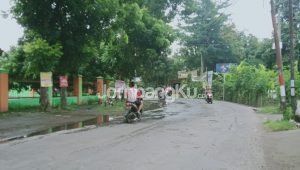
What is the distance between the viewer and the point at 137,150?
10.9m

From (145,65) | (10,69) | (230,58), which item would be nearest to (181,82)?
(230,58)

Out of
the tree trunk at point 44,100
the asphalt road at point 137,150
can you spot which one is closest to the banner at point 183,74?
the tree trunk at point 44,100

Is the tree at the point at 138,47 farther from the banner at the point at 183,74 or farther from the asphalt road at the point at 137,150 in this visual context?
the banner at the point at 183,74

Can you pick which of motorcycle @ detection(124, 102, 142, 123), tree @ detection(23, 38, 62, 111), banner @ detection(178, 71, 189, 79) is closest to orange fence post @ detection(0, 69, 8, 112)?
tree @ detection(23, 38, 62, 111)

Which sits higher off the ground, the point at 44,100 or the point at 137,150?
the point at 44,100

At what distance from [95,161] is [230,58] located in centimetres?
6265

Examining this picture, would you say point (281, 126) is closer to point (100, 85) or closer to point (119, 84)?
point (119, 84)

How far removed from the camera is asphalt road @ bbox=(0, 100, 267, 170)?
8.96m

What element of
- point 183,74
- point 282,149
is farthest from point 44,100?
point 183,74

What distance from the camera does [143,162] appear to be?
9.22 m

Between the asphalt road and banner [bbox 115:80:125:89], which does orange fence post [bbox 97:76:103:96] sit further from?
the asphalt road

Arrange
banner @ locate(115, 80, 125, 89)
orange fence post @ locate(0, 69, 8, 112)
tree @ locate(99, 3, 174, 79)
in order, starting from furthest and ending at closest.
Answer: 1. banner @ locate(115, 80, 125, 89)
2. tree @ locate(99, 3, 174, 79)
3. orange fence post @ locate(0, 69, 8, 112)

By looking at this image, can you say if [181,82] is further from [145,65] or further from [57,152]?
[57,152]

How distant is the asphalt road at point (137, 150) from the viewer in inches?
353
